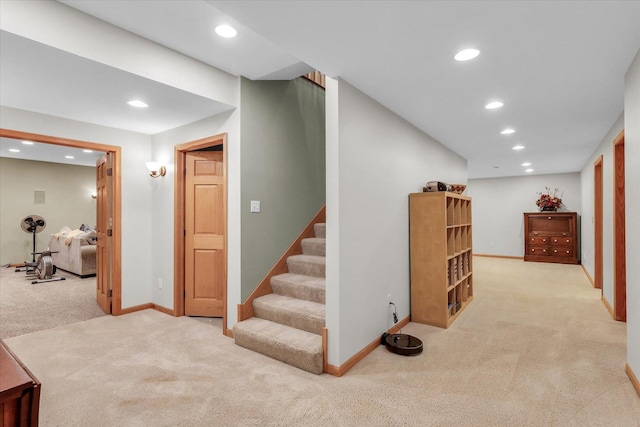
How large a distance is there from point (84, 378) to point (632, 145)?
14.1ft

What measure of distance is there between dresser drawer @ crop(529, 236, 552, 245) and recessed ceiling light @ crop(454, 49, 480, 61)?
7.39 meters

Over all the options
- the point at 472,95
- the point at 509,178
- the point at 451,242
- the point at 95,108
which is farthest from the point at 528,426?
the point at 509,178

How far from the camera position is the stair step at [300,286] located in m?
3.10

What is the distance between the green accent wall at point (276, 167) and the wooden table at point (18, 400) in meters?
2.16

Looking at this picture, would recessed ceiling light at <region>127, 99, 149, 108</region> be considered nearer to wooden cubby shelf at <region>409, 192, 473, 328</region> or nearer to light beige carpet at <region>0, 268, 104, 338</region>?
light beige carpet at <region>0, 268, 104, 338</region>

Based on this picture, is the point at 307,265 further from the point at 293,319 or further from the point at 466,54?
the point at 466,54

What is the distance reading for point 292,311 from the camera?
294cm

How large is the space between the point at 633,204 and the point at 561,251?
658 centimetres

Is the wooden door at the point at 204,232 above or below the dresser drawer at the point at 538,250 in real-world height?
above

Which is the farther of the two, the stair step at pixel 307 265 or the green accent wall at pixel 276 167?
the stair step at pixel 307 265

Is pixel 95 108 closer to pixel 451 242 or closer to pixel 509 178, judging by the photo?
pixel 451 242

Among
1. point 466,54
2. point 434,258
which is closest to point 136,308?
point 434,258

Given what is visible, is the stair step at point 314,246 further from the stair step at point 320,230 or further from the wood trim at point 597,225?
the wood trim at point 597,225

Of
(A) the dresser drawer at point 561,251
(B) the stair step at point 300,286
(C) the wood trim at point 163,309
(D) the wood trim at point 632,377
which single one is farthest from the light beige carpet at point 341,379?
(A) the dresser drawer at point 561,251
